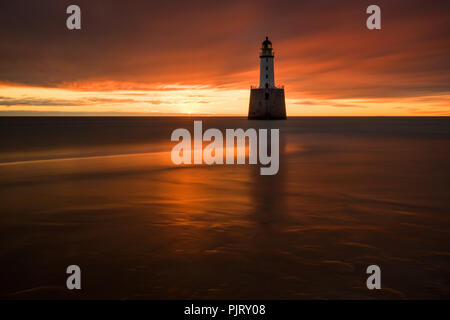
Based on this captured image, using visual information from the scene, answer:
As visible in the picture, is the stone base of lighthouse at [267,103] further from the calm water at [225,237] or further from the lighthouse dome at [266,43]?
the calm water at [225,237]

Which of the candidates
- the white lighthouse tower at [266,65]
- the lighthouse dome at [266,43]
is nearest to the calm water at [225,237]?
the white lighthouse tower at [266,65]

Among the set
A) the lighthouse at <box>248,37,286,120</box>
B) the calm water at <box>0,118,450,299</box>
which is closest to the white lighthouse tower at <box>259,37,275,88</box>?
the lighthouse at <box>248,37,286,120</box>

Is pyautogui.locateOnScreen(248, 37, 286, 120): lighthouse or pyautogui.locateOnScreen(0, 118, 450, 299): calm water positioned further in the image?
pyautogui.locateOnScreen(248, 37, 286, 120): lighthouse

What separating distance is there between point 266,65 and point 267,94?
5.27m

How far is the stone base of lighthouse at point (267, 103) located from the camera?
61.3m

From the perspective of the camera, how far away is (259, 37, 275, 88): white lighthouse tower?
57.4 metres

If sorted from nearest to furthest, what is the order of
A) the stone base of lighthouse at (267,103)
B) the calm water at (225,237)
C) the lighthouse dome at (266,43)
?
the calm water at (225,237), the lighthouse dome at (266,43), the stone base of lighthouse at (267,103)

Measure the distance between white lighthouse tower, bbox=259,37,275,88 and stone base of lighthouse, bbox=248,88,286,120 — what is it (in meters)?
1.64

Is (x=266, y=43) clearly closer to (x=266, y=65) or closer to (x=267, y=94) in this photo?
(x=266, y=65)

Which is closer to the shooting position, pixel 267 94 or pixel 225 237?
pixel 225 237

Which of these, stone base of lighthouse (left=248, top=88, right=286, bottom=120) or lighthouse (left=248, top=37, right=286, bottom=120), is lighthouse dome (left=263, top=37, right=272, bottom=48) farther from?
stone base of lighthouse (left=248, top=88, right=286, bottom=120)

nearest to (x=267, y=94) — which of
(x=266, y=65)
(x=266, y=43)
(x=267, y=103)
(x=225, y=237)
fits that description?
(x=267, y=103)

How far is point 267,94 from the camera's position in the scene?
61.2 meters
